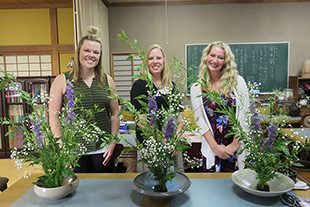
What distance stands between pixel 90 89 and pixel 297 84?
14.7 feet

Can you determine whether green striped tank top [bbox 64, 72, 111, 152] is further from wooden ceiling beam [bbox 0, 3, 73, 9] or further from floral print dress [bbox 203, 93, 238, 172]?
wooden ceiling beam [bbox 0, 3, 73, 9]

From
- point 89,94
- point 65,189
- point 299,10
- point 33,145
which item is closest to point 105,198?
point 65,189

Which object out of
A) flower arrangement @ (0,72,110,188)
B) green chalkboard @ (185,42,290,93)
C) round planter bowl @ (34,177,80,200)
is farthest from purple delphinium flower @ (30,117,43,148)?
green chalkboard @ (185,42,290,93)

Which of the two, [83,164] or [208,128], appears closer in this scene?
[83,164]

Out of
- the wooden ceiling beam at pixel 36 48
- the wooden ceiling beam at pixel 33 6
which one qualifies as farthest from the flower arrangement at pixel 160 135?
the wooden ceiling beam at pixel 33 6

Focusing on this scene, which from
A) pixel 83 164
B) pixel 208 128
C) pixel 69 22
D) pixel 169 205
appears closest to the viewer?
pixel 169 205

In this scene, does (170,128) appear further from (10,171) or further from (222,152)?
(10,171)

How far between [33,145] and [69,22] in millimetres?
4208

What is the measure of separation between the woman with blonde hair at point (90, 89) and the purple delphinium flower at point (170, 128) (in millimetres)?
608

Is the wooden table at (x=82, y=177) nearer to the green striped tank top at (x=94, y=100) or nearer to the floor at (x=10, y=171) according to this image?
the green striped tank top at (x=94, y=100)

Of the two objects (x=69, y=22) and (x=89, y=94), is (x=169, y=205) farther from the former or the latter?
(x=69, y=22)

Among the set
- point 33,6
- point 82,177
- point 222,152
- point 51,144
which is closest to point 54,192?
point 51,144

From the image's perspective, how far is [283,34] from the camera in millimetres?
4773

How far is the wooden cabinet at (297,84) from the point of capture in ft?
15.2
